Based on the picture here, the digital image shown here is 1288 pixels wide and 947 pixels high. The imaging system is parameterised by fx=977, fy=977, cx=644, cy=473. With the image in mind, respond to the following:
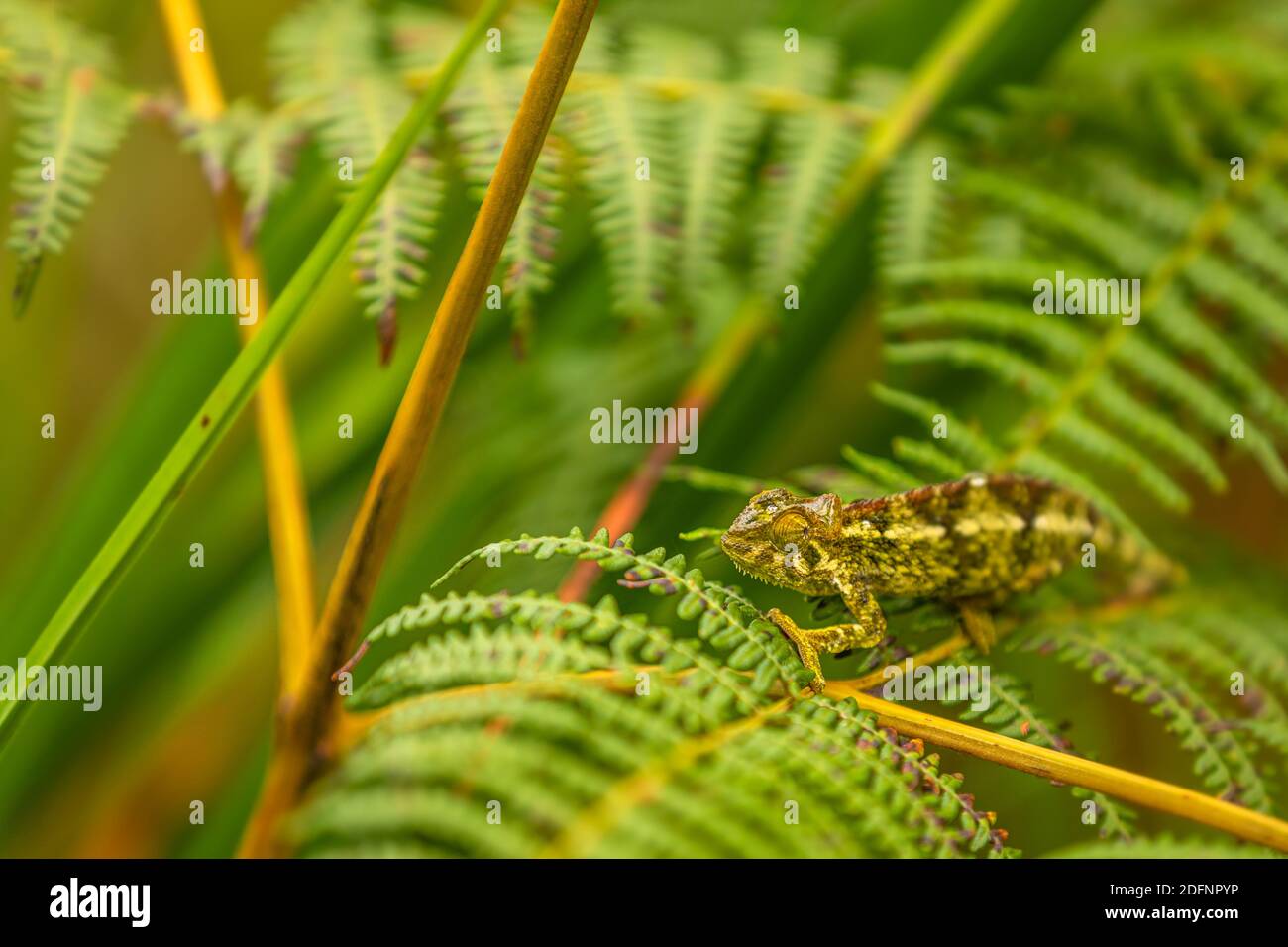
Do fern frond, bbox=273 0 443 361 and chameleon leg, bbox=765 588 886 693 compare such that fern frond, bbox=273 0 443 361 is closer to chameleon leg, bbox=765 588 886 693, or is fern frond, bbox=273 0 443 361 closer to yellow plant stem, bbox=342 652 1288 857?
yellow plant stem, bbox=342 652 1288 857

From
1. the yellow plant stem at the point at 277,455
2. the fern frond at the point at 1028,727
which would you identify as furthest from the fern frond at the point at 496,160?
the fern frond at the point at 1028,727

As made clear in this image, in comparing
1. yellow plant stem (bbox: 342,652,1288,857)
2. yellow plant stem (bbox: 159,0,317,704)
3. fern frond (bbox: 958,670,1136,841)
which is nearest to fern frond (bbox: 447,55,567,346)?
yellow plant stem (bbox: 159,0,317,704)

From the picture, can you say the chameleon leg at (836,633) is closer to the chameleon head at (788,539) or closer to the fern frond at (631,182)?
the chameleon head at (788,539)

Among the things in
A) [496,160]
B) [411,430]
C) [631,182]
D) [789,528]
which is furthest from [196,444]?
[631,182]

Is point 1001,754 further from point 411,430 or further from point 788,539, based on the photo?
point 411,430

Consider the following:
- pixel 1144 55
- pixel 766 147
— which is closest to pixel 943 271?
pixel 766 147
